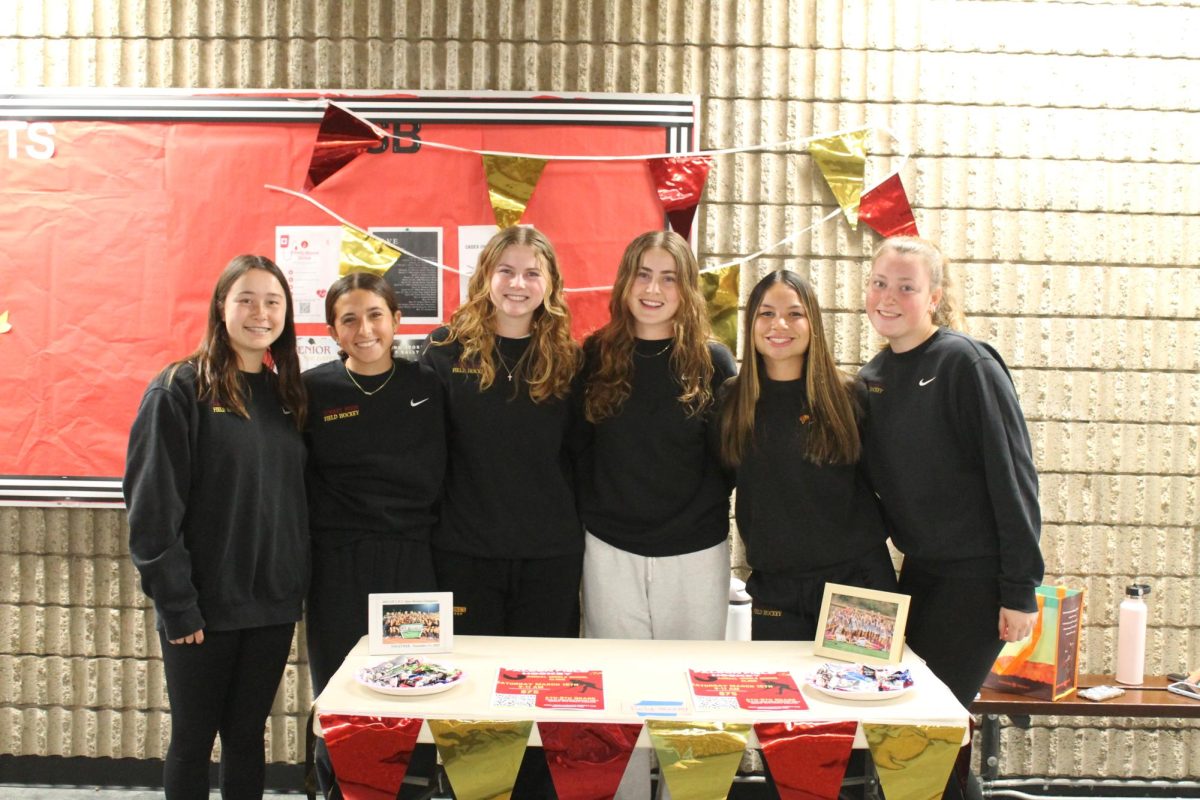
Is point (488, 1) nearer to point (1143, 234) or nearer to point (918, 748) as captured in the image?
point (1143, 234)

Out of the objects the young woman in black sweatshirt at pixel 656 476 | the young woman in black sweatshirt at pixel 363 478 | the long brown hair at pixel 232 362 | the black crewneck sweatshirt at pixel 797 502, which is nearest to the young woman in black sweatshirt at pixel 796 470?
the black crewneck sweatshirt at pixel 797 502

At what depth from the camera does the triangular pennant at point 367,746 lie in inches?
65.4

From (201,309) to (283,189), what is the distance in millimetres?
483

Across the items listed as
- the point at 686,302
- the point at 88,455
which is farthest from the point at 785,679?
the point at 88,455

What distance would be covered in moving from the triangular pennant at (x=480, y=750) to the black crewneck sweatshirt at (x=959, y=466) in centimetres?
106

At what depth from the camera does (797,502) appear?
2.15m

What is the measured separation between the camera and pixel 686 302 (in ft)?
7.62

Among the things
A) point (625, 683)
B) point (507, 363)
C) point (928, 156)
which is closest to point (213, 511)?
point (507, 363)

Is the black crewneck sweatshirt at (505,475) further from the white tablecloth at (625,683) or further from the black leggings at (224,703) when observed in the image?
the black leggings at (224,703)

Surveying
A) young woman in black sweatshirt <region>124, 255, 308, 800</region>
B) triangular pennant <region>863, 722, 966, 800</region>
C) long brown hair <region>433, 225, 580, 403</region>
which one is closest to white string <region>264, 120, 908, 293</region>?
long brown hair <region>433, 225, 580, 403</region>

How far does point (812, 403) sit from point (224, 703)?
1618 millimetres

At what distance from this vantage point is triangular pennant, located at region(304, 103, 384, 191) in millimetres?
2875

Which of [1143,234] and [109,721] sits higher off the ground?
[1143,234]

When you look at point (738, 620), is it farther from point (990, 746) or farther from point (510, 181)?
point (510, 181)
